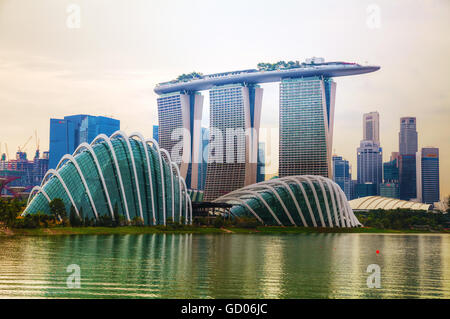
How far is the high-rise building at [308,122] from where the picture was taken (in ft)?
617

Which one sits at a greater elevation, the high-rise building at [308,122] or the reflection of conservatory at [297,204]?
the high-rise building at [308,122]

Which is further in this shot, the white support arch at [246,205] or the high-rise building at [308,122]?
the high-rise building at [308,122]

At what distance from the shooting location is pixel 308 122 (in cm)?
19050

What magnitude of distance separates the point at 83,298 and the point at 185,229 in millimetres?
63417

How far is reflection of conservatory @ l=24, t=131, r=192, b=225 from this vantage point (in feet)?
289

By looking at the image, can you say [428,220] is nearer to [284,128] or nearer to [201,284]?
[284,128]

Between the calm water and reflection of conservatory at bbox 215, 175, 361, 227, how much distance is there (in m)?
63.8

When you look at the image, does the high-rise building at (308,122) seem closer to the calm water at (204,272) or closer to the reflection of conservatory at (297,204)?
the reflection of conservatory at (297,204)

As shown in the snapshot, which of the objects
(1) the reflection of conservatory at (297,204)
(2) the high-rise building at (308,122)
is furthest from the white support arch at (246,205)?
(2) the high-rise building at (308,122)

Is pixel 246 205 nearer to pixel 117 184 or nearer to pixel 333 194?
pixel 333 194

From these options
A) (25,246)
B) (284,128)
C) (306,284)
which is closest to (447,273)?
(306,284)

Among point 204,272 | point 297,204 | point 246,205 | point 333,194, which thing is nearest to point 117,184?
point 246,205

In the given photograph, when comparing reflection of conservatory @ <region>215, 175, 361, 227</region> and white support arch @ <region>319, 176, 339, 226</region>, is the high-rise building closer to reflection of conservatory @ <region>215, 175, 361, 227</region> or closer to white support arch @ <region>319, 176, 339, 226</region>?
white support arch @ <region>319, 176, 339, 226</region>

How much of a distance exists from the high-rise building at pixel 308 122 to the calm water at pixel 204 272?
131m
